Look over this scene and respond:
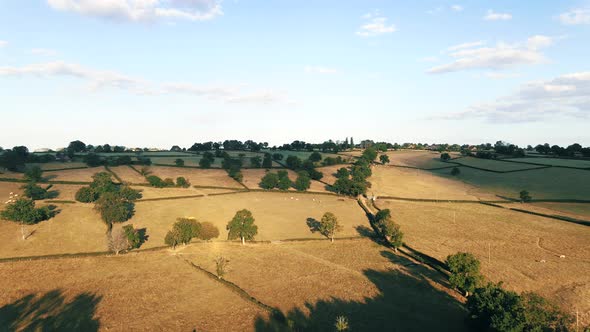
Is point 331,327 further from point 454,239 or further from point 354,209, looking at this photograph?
point 354,209

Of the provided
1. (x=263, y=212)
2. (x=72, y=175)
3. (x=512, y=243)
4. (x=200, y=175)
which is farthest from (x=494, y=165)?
(x=72, y=175)

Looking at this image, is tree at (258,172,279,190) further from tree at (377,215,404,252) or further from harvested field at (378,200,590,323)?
tree at (377,215,404,252)

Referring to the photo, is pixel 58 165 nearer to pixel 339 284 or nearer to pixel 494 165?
pixel 339 284

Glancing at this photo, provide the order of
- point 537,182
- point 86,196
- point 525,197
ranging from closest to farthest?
point 86,196 < point 525,197 < point 537,182

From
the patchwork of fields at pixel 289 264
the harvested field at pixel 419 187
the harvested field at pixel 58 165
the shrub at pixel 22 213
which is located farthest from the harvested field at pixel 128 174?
the harvested field at pixel 419 187

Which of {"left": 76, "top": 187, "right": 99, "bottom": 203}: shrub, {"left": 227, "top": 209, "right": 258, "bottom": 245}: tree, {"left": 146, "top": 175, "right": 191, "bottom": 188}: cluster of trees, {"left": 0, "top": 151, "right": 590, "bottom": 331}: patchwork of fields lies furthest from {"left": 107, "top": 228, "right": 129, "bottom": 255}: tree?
{"left": 146, "top": 175, "right": 191, "bottom": 188}: cluster of trees
